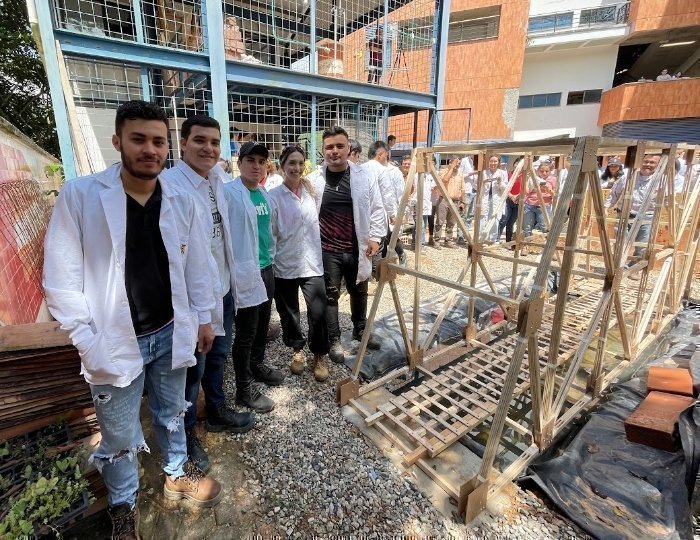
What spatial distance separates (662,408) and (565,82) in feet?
64.5

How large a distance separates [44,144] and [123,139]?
42.6 feet

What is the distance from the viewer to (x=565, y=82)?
57.3ft

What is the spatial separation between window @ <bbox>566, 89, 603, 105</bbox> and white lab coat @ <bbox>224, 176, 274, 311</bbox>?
20165 mm

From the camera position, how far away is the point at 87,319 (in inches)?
55.7

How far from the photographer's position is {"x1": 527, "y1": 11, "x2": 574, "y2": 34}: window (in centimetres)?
1647

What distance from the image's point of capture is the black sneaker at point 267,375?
10.2 ft

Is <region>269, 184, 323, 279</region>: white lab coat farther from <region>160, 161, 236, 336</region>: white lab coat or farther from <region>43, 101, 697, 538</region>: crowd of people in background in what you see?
<region>160, 161, 236, 336</region>: white lab coat

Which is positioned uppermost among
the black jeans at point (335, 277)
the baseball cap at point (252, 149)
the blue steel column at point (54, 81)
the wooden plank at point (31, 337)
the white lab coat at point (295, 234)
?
the blue steel column at point (54, 81)

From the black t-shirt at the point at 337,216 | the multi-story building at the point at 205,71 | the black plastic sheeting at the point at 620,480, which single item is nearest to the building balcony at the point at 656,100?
the multi-story building at the point at 205,71

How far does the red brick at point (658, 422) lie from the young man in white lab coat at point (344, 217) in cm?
216

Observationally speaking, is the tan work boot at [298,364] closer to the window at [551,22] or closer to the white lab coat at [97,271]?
the white lab coat at [97,271]

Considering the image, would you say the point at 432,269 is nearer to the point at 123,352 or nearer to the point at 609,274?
the point at 609,274

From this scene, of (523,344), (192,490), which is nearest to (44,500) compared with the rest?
(192,490)

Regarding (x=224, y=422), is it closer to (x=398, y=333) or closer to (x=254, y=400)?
(x=254, y=400)
